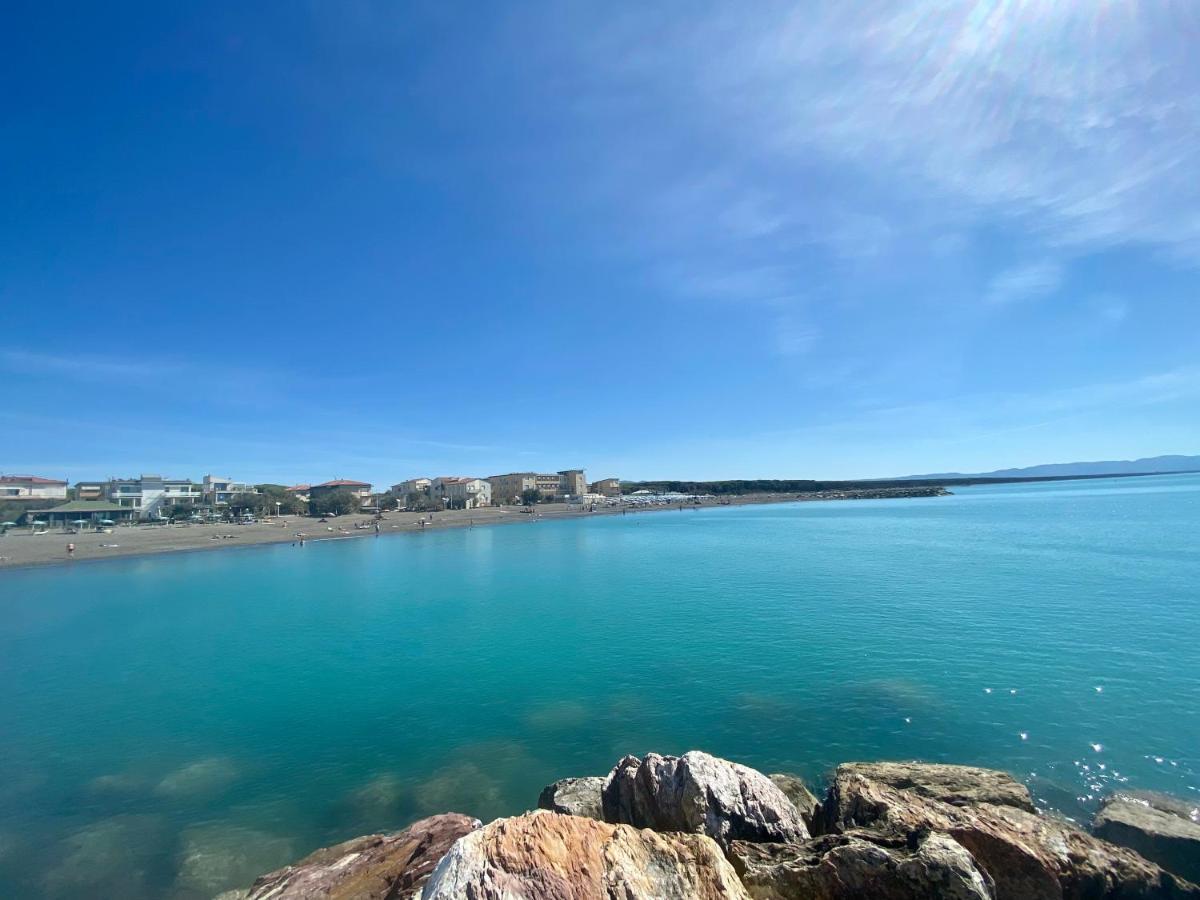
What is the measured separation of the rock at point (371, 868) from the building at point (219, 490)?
333ft

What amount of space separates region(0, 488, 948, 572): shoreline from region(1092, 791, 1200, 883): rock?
64321 mm

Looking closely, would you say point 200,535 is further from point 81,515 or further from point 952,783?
point 952,783

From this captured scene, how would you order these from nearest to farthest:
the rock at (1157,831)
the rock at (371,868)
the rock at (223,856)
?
the rock at (371,868) < the rock at (1157,831) < the rock at (223,856)

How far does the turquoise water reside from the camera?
9961 millimetres

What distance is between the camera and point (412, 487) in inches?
5246

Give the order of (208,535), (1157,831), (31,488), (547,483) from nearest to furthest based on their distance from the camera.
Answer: (1157,831) → (208,535) → (31,488) → (547,483)

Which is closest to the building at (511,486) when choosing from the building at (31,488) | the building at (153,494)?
the building at (153,494)

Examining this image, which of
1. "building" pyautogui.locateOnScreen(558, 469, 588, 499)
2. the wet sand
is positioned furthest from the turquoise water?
"building" pyautogui.locateOnScreen(558, 469, 588, 499)

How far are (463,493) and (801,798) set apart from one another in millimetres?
114762

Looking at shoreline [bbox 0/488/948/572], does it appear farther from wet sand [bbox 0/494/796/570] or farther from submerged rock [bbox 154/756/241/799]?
submerged rock [bbox 154/756/241/799]

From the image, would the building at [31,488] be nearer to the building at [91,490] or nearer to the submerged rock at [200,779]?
the building at [91,490]

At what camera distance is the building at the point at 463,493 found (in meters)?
117

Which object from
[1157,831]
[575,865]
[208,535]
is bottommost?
[1157,831]

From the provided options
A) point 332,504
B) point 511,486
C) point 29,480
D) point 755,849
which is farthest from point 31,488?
point 755,849
